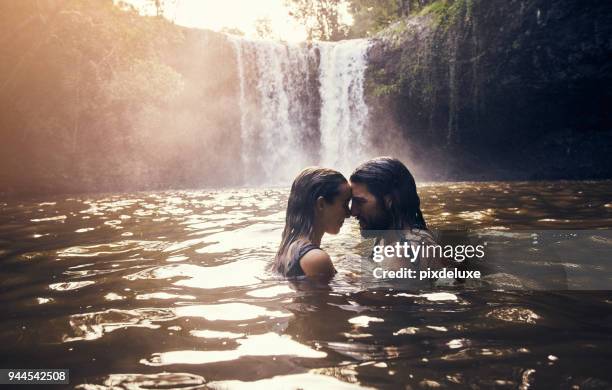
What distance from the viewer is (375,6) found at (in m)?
40.7

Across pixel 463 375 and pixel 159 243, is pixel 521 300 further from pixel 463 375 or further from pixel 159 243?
pixel 159 243

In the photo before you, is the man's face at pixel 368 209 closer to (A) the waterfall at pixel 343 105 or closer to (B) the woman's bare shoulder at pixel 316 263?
(B) the woman's bare shoulder at pixel 316 263

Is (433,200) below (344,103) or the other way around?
below

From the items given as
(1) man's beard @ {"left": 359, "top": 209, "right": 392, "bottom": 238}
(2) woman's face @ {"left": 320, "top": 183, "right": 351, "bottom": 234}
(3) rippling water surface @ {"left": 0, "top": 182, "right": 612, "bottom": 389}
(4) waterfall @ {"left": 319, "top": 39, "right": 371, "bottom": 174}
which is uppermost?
(4) waterfall @ {"left": 319, "top": 39, "right": 371, "bottom": 174}

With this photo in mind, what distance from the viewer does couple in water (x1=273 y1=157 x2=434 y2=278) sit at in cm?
349

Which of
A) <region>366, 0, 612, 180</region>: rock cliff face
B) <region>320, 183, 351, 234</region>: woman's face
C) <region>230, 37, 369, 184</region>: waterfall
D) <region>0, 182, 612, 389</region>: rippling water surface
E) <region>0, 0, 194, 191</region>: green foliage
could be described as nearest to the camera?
<region>0, 182, 612, 389</region>: rippling water surface

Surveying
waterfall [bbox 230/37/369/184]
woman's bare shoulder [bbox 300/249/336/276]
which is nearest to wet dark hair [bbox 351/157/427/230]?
woman's bare shoulder [bbox 300/249/336/276]

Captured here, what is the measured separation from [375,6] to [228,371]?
43702 millimetres

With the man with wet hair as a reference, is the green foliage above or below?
above

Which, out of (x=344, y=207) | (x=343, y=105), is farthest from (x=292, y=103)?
(x=344, y=207)

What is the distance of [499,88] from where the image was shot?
59.4 ft

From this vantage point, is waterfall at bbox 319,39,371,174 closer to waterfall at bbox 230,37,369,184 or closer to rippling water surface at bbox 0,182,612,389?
waterfall at bbox 230,37,369,184

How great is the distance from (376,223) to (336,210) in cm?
37

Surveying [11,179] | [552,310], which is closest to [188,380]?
[552,310]
